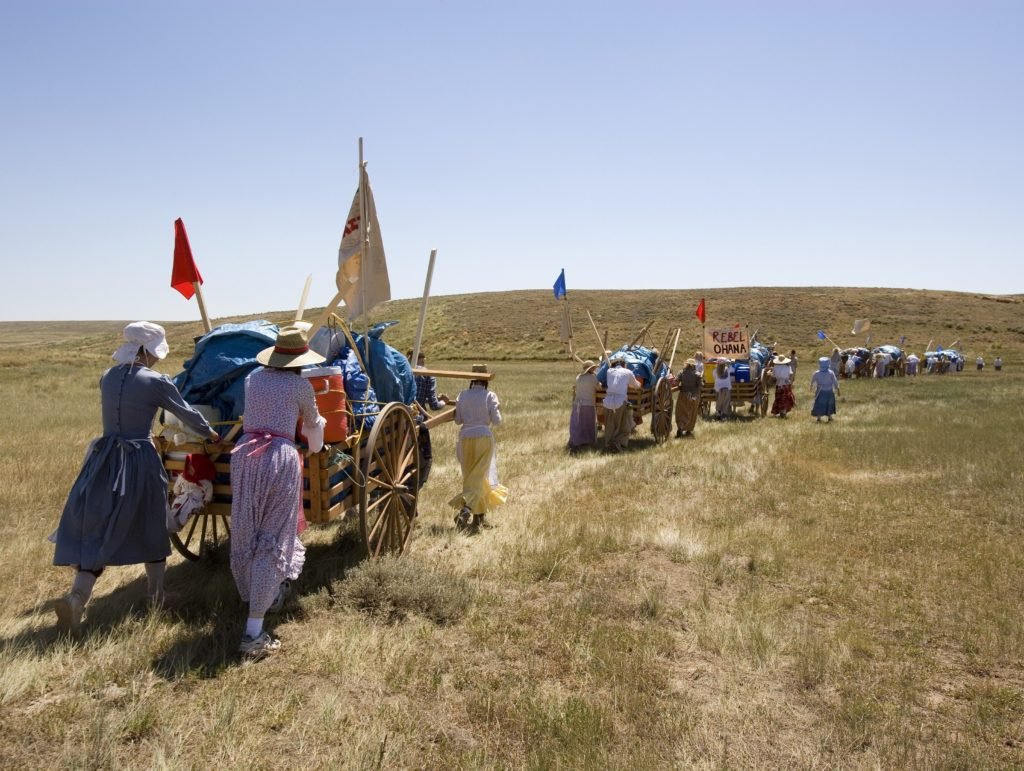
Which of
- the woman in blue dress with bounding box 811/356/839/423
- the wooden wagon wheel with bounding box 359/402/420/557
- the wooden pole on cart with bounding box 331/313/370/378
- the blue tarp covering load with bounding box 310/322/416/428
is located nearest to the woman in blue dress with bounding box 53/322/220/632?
the wooden wagon wheel with bounding box 359/402/420/557

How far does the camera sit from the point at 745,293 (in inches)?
3081

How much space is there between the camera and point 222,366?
4.98m

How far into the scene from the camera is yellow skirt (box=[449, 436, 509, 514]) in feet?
23.8

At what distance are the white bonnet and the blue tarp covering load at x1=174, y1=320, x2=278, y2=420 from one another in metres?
0.51

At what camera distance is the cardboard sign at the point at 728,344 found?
16172 mm

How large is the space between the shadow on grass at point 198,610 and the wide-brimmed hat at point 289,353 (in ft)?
5.52

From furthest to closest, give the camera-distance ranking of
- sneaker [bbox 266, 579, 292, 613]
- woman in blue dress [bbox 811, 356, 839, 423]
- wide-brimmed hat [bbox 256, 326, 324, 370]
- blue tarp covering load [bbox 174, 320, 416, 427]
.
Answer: woman in blue dress [bbox 811, 356, 839, 423] → blue tarp covering load [bbox 174, 320, 416, 427] → sneaker [bbox 266, 579, 292, 613] → wide-brimmed hat [bbox 256, 326, 324, 370]

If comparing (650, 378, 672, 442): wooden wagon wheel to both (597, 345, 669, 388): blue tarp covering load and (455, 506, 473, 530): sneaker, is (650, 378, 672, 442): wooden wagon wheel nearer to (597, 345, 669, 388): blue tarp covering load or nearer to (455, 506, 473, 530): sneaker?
(597, 345, 669, 388): blue tarp covering load

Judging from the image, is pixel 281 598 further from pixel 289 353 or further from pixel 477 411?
pixel 477 411

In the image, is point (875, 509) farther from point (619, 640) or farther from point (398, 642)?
point (398, 642)

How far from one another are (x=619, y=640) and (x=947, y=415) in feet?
57.4

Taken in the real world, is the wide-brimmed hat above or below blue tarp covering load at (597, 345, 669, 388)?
above

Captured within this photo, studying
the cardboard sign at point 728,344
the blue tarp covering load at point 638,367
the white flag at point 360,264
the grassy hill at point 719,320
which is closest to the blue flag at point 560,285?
the blue tarp covering load at point 638,367

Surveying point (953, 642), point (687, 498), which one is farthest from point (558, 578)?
point (687, 498)
